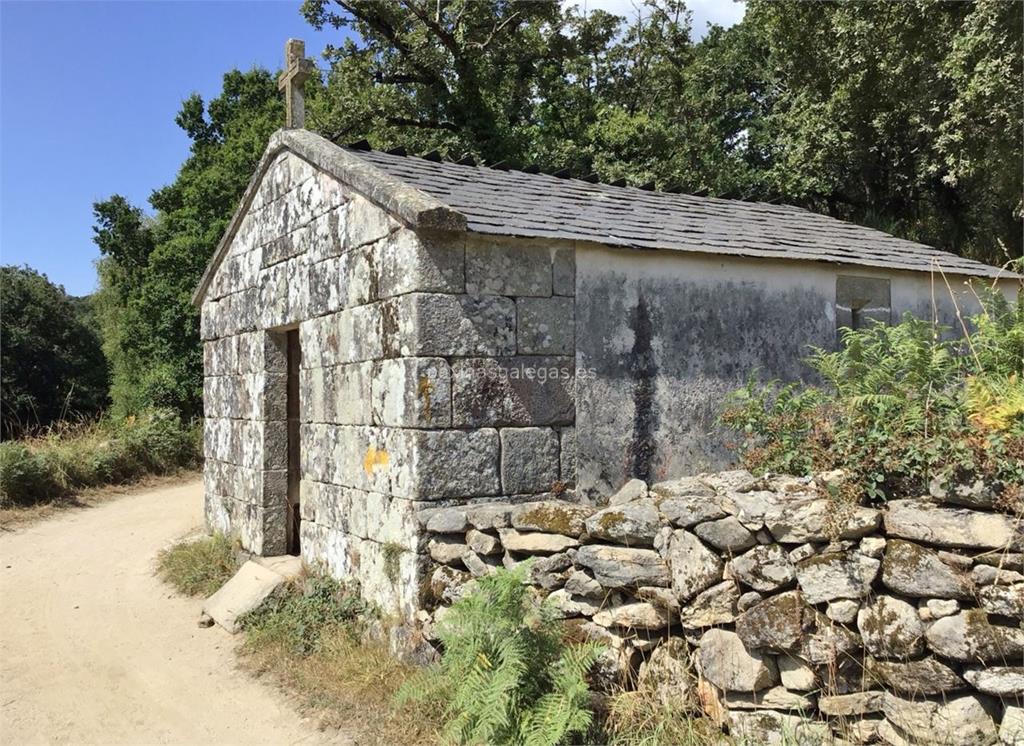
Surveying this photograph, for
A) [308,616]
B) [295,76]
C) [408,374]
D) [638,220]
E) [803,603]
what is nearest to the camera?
[803,603]

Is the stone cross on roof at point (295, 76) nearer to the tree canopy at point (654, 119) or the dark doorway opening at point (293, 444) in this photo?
the dark doorway opening at point (293, 444)

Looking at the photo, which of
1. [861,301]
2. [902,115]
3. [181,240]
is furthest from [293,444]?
[181,240]

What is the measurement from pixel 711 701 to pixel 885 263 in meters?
4.77

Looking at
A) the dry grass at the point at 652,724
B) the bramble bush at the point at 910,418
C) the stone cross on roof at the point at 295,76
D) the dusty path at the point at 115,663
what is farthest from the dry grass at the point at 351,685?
the stone cross on roof at the point at 295,76

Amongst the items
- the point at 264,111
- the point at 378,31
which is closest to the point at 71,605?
the point at 378,31

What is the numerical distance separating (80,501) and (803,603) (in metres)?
11.4

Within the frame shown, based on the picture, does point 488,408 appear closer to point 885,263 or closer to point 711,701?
point 711,701

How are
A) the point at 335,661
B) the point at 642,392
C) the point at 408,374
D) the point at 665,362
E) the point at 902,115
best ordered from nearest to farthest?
the point at 408,374 → the point at 335,661 → the point at 642,392 → the point at 665,362 → the point at 902,115

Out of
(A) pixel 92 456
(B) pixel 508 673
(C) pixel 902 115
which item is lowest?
(B) pixel 508 673

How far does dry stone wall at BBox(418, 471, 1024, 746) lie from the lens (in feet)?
10.2

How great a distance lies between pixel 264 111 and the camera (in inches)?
873

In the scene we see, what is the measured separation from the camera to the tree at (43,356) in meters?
20.9

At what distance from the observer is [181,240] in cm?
2002

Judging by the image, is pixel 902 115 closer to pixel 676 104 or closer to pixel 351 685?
pixel 676 104
